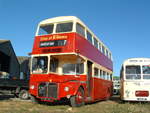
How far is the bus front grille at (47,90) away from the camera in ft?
41.6

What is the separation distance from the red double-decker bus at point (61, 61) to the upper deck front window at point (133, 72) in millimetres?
2977

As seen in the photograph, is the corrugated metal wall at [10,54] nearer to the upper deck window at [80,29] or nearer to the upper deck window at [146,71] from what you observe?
the upper deck window at [80,29]

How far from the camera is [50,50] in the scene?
43.2ft

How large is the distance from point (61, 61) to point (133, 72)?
5.15 metres

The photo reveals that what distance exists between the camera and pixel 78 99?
1277 centimetres

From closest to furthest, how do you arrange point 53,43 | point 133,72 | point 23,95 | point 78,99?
point 78,99 < point 53,43 < point 133,72 < point 23,95

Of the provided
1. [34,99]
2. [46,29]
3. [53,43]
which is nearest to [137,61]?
[53,43]

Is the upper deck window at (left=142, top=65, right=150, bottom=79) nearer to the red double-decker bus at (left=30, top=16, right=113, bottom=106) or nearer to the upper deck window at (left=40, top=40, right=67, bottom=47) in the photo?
the red double-decker bus at (left=30, top=16, right=113, bottom=106)

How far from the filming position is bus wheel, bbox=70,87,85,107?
12383 millimetres

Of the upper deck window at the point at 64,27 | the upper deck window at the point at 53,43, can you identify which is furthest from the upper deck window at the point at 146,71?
the upper deck window at the point at 53,43

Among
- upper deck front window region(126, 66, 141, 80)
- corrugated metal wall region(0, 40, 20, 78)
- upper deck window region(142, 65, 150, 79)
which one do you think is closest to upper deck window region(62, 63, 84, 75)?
upper deck front window region(126, 66, 141, 80)

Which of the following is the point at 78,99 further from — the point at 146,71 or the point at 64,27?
the point at 146,71

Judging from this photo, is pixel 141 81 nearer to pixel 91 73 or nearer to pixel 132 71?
pixel 132 71

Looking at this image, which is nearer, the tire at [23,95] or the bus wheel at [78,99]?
the bus wheel at [78,99]
